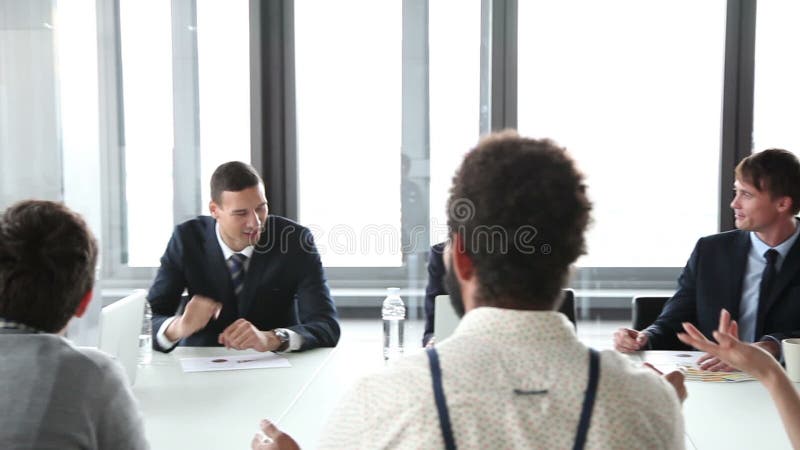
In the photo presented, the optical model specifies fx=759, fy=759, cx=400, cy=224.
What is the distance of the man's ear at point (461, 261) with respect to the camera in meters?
1.11

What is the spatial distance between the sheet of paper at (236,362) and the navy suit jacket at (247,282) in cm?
42

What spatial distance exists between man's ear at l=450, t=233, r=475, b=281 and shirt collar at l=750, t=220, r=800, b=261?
219 cm

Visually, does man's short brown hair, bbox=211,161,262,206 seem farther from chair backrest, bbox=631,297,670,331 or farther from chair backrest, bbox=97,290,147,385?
chair backrest, bbox=631,297,670,331

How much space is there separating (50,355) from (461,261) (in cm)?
73

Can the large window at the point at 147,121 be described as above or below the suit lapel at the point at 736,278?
above

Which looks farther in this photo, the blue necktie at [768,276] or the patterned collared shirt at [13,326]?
the blue necktie at [768,276]

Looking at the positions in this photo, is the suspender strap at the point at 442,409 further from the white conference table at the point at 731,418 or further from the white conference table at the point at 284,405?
the white conference table at the point at 731,418

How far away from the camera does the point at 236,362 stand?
8.16ft

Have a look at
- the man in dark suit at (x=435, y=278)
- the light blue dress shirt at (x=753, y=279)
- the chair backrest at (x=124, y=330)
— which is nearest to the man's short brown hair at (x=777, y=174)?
the light blue dress shirt at (x=753, y=279)

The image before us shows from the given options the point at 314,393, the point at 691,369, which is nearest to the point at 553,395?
the point at 314,393

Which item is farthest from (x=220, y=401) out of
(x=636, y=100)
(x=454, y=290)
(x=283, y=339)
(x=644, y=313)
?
(x=636, y=100)

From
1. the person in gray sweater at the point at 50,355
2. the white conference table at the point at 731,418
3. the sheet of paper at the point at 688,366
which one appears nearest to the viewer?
the person in gray sweater at the point at 50,355

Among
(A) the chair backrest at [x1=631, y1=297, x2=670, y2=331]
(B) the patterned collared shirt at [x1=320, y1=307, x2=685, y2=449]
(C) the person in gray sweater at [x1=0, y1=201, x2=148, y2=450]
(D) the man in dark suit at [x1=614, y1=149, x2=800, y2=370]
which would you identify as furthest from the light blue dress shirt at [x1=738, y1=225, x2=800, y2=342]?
(C) the person in gray sweater at [x1=0, y1=201, x2=148, y2=450]

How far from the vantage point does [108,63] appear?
4.34 meters
